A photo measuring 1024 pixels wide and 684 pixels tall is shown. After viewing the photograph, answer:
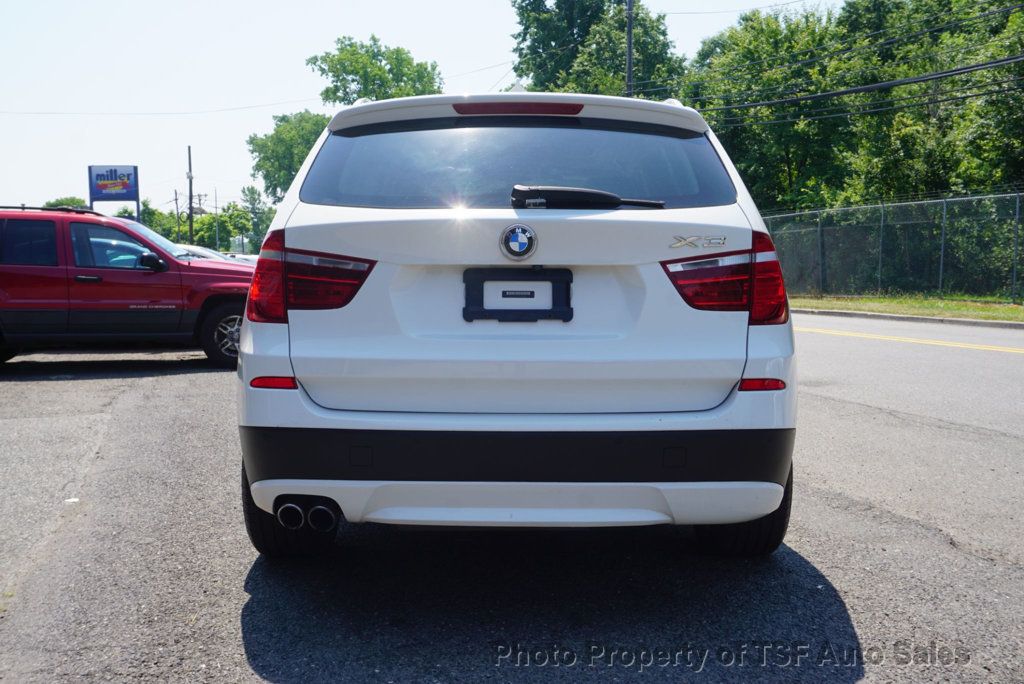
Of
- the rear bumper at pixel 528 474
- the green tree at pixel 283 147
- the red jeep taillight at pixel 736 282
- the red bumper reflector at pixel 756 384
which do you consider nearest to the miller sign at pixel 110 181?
the green tree at pixel 283 147

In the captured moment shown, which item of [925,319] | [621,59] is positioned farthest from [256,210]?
[925,319]

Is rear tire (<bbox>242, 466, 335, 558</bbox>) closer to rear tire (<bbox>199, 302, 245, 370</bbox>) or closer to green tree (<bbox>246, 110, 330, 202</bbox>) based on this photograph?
rear tire (<bbox>199, 302, 245, 370</bbox>)

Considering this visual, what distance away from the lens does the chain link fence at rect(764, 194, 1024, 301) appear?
22.1m

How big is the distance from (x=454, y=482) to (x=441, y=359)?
385mm

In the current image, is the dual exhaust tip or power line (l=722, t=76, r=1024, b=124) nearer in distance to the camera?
the dual exhaust tip

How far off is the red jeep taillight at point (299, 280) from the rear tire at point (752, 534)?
5.62 ft

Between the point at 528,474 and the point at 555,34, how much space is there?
6104 cm

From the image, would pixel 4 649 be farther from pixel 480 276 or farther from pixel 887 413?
pixel 887 413

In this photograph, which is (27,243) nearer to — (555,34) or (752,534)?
(752,534)

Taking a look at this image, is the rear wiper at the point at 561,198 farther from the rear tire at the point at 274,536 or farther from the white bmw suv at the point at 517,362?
the rear tire at the point at 274,536

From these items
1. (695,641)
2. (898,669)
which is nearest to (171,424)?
(695,641)

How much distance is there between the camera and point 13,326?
10867mm

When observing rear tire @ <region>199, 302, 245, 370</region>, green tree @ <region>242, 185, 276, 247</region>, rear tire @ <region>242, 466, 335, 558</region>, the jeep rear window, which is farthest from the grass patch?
green tree @ <region>242, 185, 276, 247</region>

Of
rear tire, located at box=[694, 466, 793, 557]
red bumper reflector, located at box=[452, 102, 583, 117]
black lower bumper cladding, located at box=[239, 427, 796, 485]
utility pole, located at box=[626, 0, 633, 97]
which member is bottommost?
rear tire, located at box=[694, 466, 793, 557]
